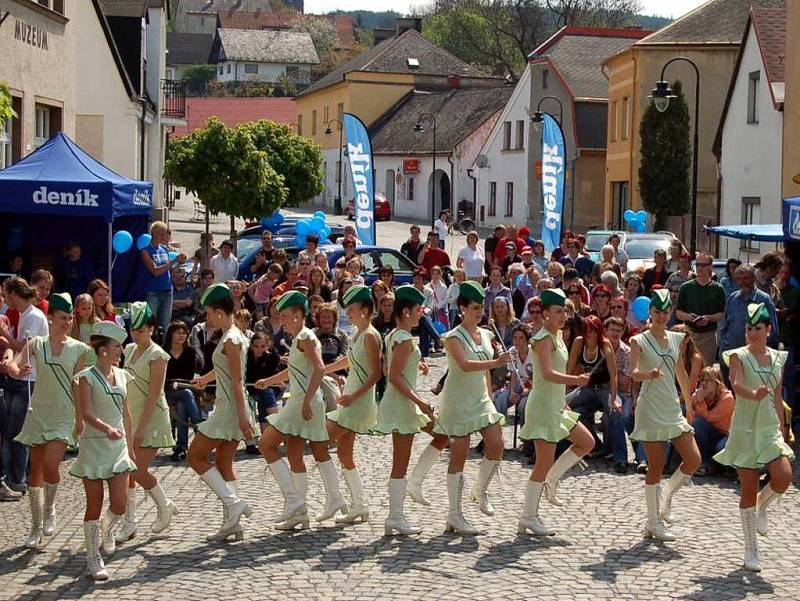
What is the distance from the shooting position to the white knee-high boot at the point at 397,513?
9.55 m

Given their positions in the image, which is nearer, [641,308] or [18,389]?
[18,389]

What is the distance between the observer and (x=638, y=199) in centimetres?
4594

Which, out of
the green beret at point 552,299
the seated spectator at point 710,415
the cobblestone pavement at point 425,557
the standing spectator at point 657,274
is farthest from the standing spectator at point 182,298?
the green beret at point 552,299

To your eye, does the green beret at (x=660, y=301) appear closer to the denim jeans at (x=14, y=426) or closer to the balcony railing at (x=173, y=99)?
the denim jeans at (x=14, y=426)

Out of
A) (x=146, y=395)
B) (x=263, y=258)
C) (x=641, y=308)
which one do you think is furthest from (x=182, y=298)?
(x=146, y=395)

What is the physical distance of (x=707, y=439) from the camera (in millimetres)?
12258

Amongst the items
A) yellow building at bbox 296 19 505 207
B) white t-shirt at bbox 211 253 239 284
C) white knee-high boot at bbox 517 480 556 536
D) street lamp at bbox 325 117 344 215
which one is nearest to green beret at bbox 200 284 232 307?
white knee-high boot at bbox 517 480 556 536

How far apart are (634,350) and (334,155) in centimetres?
7410

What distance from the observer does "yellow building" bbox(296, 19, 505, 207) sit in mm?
79812

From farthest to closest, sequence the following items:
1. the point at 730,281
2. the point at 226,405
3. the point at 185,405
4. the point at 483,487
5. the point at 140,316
→ 1. the point at 730,281
2. the point at 185,405
3. the point at 483,487
4. the point at 226,405
5. the point at 140,316

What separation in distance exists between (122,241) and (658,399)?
30.2 feet

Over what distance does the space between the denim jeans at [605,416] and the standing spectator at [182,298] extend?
7227 mm

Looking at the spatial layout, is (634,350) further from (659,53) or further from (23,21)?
(659,53)

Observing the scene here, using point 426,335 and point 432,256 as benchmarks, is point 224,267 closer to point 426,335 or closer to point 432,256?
point 426,335
